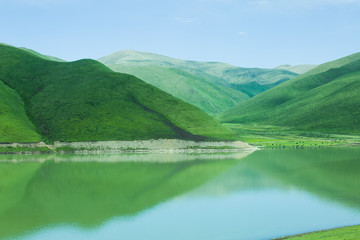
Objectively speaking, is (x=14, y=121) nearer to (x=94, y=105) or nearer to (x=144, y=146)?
(x=94, y=105)

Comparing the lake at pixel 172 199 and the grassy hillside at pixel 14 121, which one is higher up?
the grassy hillside at pixel 14 121

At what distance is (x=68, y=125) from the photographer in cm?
12712

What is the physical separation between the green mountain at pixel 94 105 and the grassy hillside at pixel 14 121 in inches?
120

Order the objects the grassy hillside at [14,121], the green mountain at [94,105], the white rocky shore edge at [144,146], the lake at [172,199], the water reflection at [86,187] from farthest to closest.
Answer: the green mountain at [94,105] → the white rocky shore edge at [144,146] → the grassy hillside at [14,121] → the water reflection at [86,187] → the lake at [172,199]

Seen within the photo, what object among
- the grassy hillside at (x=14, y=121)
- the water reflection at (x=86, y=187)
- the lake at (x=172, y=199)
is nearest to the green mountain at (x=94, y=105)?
the grassy hillside at (x=14, y=121)

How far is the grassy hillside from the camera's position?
4467 inches

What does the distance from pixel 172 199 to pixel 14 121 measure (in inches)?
3335

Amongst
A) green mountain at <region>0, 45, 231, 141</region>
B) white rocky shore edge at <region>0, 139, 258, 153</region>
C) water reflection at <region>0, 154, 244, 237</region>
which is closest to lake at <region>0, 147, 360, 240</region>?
water reflection at <region>0, 154, 244, 237</region>

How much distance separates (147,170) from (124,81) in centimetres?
9023

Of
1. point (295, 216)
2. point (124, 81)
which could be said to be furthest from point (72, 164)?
point (124, 81)

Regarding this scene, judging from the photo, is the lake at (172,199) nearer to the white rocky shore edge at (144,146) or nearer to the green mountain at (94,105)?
the white rocky shore edge at (144,146)

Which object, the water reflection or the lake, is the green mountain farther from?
the lake

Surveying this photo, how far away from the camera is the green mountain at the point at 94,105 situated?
412 ft

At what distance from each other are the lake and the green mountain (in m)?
36.1
